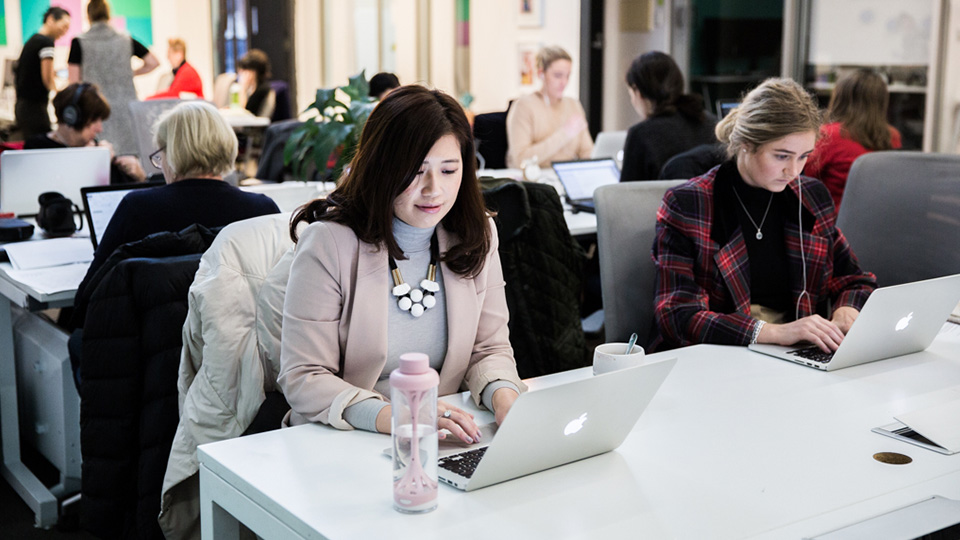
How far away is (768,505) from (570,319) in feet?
6.16

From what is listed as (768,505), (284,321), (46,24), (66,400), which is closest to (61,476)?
(66,400)

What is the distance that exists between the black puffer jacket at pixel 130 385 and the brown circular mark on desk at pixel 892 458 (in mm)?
1438

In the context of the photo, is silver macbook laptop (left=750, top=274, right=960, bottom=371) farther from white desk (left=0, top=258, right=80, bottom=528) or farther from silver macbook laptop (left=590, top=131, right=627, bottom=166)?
silver macbook laptop (left=590, top=131, right=627, bottom=166)

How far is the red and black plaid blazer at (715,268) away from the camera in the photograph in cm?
218

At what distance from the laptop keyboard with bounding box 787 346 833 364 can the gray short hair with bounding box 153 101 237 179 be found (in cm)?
161

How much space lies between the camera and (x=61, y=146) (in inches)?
158

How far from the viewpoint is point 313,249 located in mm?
1641

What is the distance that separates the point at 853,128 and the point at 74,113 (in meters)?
3.15

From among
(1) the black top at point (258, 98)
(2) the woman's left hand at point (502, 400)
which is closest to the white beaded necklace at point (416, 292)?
(2) the woman's left hand at point (502, 400)

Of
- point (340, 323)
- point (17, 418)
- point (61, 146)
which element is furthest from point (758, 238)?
point (61, 146)

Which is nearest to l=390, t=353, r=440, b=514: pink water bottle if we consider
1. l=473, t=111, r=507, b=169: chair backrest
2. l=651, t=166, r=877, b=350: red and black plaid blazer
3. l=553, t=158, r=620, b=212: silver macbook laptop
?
l=651, t=166, r=877, b=350: red and black plaid blazer

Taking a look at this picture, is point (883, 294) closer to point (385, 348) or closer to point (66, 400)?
point (385, 348)

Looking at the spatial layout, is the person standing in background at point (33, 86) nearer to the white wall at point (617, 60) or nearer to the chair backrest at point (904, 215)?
the white wall at point (617, 60)

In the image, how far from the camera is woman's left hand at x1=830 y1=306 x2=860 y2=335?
85.2 inches
